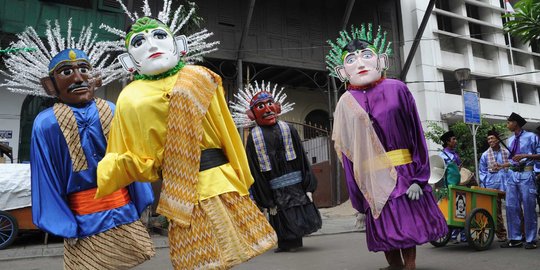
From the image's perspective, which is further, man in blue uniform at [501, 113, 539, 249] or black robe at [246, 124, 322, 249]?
black robe at [246, 124, 322, 249]

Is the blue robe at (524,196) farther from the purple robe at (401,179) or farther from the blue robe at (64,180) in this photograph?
the blue robe at (64,180)

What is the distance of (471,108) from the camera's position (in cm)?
820

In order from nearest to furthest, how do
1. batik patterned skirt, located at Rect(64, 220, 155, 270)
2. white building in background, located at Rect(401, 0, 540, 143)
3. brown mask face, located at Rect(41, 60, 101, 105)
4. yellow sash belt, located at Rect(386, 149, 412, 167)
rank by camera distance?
batik patterned skirt, located at Rect(64, 220, 155, 270), brown mask face, located at Rect(41, 60, 101, 105), yellow sash belt, located at Rect(386, 149, 412, 167), white building in background, located at Rect(401, 0, 540, 143)

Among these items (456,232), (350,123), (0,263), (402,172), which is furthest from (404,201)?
(0,263)

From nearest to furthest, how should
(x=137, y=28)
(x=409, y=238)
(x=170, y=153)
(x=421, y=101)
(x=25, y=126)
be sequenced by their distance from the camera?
(x=170, y=153) < (x=137, y=28) < (x=409, y=238) < (x=25, y=126) < (x=421, y=101)

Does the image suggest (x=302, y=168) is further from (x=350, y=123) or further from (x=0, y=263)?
(x=0, y=263)

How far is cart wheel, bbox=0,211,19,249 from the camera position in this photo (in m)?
6.73

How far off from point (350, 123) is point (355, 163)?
0.33 m

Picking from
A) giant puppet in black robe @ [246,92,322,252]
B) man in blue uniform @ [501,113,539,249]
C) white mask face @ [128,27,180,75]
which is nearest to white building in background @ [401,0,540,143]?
man in blue uniform @ [501,113,539,249]

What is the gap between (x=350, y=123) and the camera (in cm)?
366

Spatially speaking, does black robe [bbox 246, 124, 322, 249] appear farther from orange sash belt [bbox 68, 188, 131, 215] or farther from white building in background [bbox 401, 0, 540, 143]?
white building in background [bbox 401, 0, 540, 143]

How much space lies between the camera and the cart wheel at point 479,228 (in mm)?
5047

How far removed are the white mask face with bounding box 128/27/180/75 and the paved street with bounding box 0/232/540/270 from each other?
260cm

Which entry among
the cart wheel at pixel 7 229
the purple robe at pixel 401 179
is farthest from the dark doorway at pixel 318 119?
the purple robe at pixel 401 179
